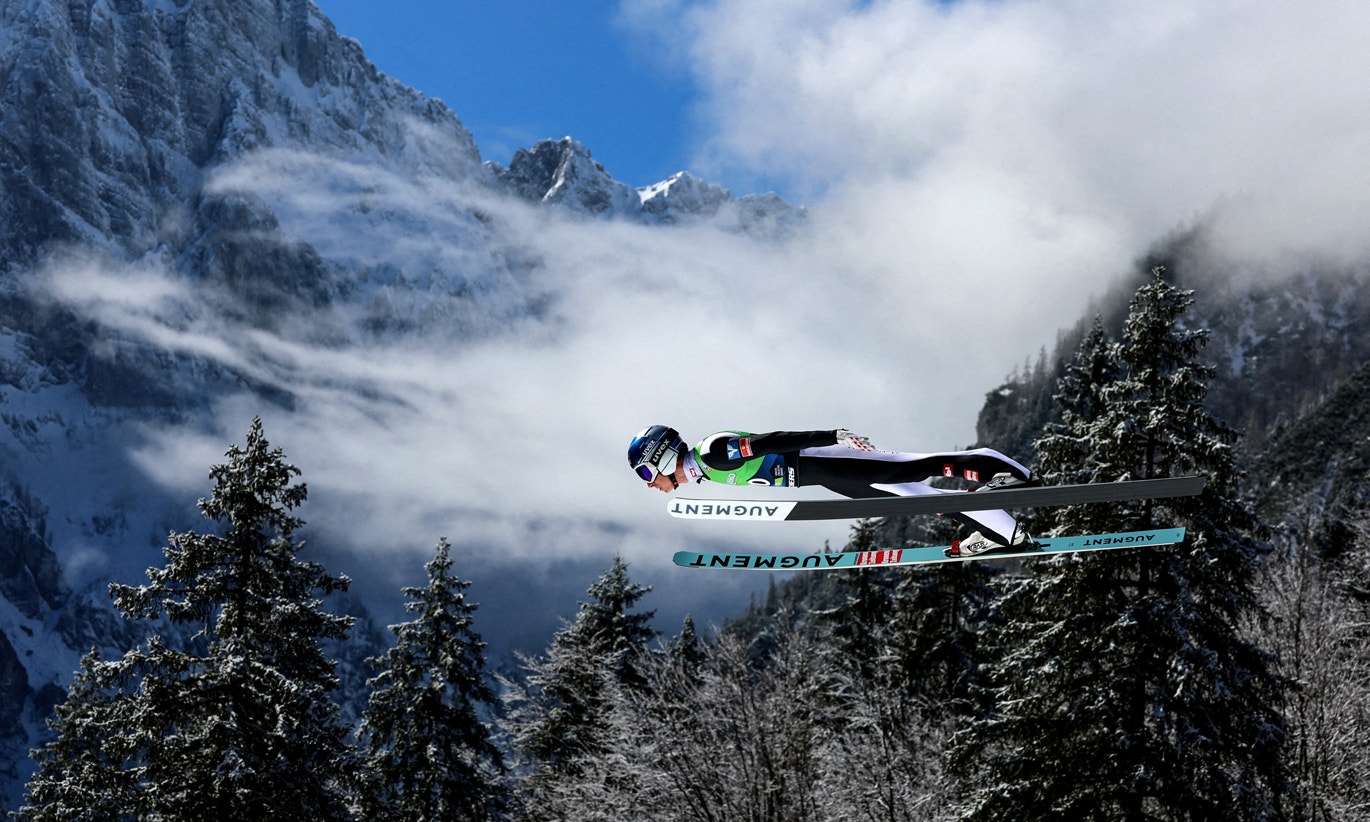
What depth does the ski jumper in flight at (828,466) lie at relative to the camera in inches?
345

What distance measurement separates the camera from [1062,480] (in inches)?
507

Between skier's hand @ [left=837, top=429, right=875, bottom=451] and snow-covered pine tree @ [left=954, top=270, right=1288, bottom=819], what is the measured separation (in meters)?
4.15

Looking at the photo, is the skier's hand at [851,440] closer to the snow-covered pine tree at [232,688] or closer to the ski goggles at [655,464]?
the ski goggles at [655,464]

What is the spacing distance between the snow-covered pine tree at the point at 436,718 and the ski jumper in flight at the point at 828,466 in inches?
512

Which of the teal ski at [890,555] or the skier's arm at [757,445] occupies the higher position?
the skier's arm at [757,445]

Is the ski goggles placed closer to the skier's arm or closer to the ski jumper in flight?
the ski jumper in flight

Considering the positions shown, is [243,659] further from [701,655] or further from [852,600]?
[701,655]

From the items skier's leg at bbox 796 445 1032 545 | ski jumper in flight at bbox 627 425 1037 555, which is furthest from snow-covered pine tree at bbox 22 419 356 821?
skier's leg at bbox 796 445 1032 545

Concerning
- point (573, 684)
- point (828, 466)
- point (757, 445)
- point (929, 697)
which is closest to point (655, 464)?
point (757, 445)

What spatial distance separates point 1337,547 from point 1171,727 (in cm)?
3117

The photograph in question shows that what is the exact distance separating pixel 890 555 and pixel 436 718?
14.6 m

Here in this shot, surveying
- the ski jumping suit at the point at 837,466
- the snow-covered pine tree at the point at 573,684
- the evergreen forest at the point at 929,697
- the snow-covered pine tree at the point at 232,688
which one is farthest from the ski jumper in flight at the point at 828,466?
the snow-covered pine tree at the point at 573,684

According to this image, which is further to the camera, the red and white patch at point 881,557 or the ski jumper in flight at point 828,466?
the red and white patch at point 881,557

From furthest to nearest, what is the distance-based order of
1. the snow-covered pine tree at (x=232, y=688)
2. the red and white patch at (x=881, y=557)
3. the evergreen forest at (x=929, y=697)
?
the snow-covered pine tree at (x=232, y=688) → the evergreen forest at (x=929, y=697) → the red and white patch at (x=881, y=557)
